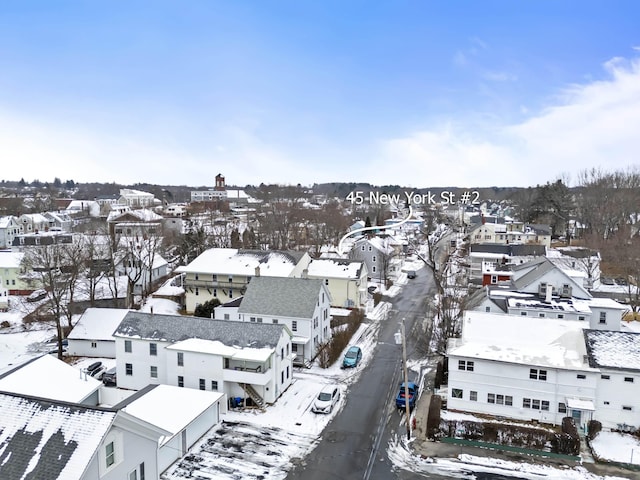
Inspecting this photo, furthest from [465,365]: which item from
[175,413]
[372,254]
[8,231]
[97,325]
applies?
[8,231]

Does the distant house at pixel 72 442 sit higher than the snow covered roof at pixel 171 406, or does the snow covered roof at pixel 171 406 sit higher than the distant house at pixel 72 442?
the distant house at pixel 72 442

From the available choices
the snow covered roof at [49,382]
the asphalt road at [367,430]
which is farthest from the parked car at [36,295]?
the asphalt road at [367,430]

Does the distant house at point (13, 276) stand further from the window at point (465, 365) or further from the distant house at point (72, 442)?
the window at point (465, 365)

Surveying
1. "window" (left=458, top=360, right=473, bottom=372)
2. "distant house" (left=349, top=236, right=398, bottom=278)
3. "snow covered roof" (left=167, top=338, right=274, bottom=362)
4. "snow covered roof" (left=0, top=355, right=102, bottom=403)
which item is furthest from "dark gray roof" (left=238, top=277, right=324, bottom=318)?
"distant house" (left=349, top=236, right=398, bottom=278)

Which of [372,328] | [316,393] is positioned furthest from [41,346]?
[372,328]

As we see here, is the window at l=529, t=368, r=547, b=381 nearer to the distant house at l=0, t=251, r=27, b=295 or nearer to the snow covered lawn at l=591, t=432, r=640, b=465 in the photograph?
the snow covered lawn at l=591, t=432, r=640, b=465

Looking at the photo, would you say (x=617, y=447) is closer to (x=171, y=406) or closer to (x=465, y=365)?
(x=465, y=365)
